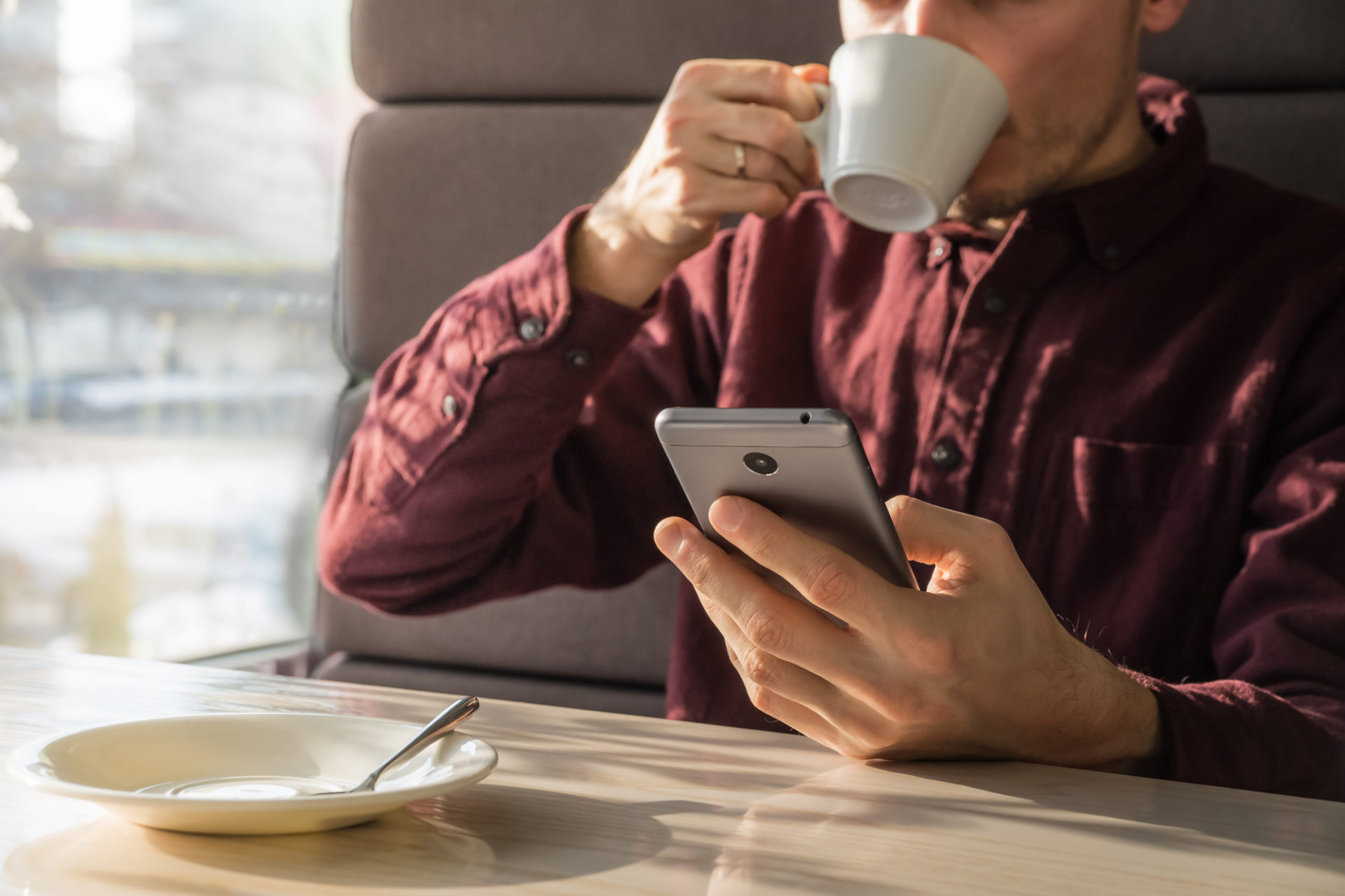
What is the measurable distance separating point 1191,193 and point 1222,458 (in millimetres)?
283

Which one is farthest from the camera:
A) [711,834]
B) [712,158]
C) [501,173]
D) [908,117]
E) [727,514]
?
[501,173]

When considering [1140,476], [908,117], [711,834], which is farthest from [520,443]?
[711,834]

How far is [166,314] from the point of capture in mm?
1615

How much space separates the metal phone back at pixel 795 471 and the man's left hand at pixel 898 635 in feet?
0.04

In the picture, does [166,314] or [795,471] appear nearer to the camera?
[795,471]

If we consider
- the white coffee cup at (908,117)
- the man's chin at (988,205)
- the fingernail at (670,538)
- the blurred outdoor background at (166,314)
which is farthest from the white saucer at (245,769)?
the blurred outdoor background at (166,314)

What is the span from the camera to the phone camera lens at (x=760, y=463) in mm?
575

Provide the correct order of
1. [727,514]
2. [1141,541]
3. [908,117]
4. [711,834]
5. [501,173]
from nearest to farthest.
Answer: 1. [711,834]
2. [727,514]
3. [908,117]
4. [1141,541]
5. [501,173]

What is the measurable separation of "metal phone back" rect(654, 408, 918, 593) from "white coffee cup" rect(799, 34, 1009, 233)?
410 mm

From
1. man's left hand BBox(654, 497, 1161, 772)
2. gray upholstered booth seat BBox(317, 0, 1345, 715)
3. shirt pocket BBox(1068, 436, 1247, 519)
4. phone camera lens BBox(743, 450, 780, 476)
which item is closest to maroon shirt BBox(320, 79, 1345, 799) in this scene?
shirt pocket BBox(1068, 436, 1247, 519)

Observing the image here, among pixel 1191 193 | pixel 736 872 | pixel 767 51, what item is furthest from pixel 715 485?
pixel 767 51

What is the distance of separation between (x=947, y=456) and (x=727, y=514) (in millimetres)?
593

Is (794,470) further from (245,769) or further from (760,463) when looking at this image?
(245,769)

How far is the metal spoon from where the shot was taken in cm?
51
